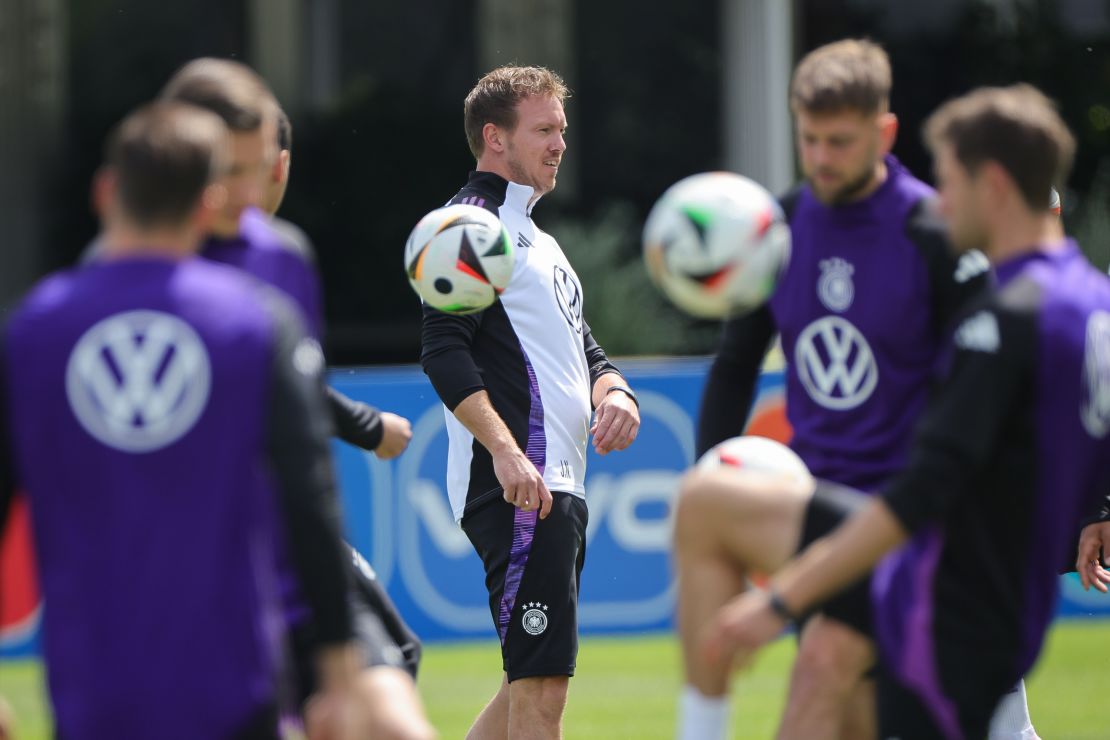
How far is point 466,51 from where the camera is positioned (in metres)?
18.9

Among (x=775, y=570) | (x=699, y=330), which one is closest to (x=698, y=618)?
(x=775, y=570)

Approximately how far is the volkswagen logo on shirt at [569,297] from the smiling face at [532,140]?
Result: 36 centimetres

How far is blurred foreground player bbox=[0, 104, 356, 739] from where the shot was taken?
3320mm

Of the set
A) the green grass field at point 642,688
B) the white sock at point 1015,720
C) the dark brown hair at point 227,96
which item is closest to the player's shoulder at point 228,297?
the dark brown hair at point 227,96

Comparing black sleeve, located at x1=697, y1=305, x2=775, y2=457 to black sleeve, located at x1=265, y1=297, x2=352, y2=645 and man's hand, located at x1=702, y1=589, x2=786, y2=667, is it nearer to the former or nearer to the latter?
man's hand, located at x1=702, y1=589, x2=786, y2=667

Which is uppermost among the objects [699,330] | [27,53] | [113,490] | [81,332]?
[81,332]

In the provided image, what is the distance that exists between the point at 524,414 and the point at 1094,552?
6.73 ft

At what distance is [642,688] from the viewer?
9.05 metres

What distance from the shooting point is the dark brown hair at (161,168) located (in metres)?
3.44

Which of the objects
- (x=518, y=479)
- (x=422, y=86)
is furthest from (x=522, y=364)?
(x=422, y=86)

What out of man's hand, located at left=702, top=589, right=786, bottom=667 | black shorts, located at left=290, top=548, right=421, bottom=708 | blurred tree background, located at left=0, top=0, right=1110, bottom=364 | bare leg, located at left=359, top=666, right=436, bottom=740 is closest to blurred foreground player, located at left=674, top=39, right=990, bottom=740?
man's hand, located at left=702, top=589, right=786, bottom=667

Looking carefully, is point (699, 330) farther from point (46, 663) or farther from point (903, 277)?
point (46, 663)

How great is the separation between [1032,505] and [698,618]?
2.86 ft

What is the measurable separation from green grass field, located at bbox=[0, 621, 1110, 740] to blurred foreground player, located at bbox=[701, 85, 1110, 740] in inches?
122
